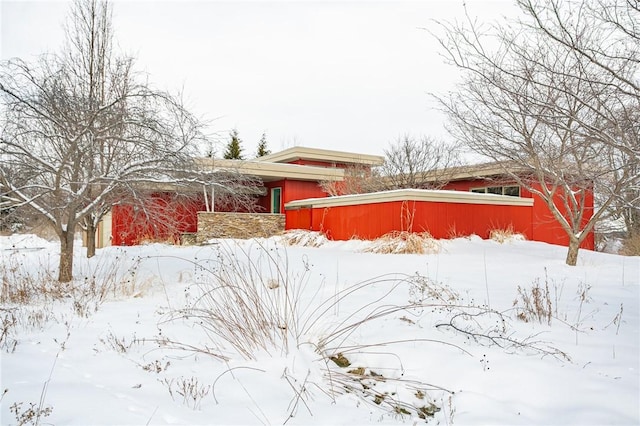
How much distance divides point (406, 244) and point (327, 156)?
12.3 meters

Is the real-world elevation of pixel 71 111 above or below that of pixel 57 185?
above

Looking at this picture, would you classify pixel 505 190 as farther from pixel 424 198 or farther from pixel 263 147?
pixel 263 147

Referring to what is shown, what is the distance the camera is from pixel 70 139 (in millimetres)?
5727

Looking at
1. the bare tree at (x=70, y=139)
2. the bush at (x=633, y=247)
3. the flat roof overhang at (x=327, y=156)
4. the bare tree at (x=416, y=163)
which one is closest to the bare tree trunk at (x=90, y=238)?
the bare tree at (x=70, y=139)

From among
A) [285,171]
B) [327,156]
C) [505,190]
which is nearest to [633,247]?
[505,190]

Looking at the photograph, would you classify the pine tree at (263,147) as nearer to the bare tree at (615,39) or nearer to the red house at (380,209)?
the red house at (380,209)

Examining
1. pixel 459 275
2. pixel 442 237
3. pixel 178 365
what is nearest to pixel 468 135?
pixel 442 237

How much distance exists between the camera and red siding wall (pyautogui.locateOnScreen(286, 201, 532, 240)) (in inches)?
435

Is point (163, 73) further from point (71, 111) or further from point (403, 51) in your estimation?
point (403, 51)

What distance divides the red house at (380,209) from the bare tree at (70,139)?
1.12 m

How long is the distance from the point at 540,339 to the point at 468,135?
21.0 feet

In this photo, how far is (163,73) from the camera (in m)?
9.78

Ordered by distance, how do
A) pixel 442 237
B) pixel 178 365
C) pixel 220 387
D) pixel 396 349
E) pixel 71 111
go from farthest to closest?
pixel 442 237 < pixel 71 111 < pixel 396 349 < pixel 178 365 < pixel 220 387

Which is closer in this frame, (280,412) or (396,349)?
(280,412)
